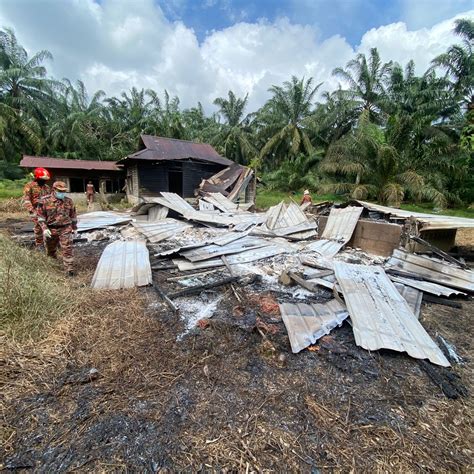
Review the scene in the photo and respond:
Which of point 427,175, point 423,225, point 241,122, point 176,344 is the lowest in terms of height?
point 176,344

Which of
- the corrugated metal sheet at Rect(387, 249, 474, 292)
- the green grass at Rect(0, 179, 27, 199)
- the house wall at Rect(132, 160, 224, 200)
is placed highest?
the house wall at Rect(132, 160, 224, 200)

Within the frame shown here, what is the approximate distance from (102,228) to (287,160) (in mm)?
16538

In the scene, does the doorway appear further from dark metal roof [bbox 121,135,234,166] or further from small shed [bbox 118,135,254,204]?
dark metal roof [bbox 121,135,234,166]

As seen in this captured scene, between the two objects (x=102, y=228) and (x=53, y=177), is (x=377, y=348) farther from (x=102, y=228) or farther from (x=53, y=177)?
(x=53, y=177)

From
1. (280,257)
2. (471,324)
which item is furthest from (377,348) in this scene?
(280,257)

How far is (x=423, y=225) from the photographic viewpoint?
202 inches

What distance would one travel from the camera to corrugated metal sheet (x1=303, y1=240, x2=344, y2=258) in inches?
221

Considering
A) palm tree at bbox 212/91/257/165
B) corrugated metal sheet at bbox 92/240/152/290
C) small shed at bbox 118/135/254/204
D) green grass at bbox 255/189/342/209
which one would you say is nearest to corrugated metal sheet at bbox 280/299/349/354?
corrugated metal sheet at bbox 92/240/152/290

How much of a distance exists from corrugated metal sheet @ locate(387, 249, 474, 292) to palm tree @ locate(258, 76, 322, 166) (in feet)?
53.8

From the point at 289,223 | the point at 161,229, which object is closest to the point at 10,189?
the point at 161,229

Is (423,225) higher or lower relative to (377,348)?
higher

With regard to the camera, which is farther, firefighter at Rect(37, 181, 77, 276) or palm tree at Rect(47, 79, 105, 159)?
palm tree at Rect(47, 79, 105, 159)

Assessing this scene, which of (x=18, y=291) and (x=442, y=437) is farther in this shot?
(x=18, y=291)

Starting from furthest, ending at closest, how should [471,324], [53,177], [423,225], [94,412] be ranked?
1. [53,177]
2. [423,225]
3. [471,324]
4. [94,412]
